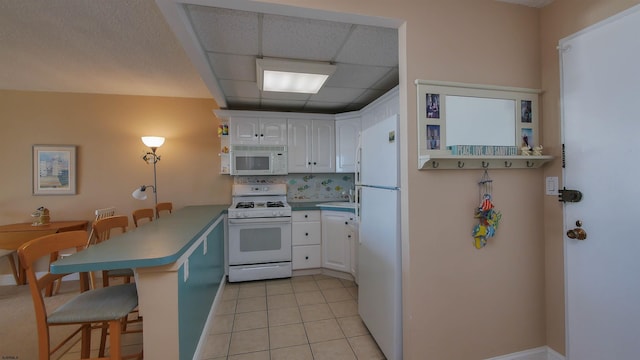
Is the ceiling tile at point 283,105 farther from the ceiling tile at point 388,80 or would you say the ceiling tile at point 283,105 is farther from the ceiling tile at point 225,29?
the ceiling tile at point 225,29

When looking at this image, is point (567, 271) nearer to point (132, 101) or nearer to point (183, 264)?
point (183, 264)

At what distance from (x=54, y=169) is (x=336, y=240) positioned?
3876 mm

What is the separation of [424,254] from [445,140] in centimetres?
→ 73

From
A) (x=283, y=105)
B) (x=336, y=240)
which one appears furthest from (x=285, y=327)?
(x=283, y=105)

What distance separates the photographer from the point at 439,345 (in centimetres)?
165

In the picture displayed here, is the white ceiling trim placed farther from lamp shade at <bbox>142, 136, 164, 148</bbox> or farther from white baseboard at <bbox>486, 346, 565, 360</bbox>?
lamp shade at <bbox>142, 136, 164, 148</bbox>

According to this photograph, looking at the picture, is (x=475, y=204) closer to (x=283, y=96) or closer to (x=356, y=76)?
(x=356, y=76)

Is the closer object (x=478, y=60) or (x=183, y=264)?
(x=183, y=264)

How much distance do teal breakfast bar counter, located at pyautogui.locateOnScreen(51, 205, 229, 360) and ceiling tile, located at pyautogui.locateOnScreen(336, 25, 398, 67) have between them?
1.90 meters

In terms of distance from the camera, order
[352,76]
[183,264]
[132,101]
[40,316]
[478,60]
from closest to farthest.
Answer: [40,316] → [183,264] → [478,60] → [352,76] → [132,101]

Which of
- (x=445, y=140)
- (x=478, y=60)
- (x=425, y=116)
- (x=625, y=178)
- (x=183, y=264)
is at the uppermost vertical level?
(x=478, y=60)

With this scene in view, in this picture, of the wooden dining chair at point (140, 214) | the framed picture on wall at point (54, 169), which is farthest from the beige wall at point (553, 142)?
the framed picture on wall at point (54, 169)

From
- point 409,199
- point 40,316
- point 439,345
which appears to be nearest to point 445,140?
point 409,199

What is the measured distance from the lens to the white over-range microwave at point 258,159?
3.58 meters
